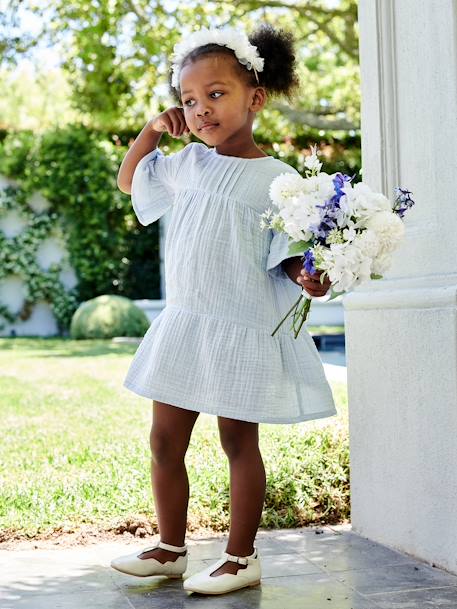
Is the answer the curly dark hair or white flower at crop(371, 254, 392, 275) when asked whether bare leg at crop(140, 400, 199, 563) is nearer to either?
white flower at crop(371, 254, 392, 275)

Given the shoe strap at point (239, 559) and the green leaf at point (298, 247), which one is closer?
the green leaf at point (298, 247)

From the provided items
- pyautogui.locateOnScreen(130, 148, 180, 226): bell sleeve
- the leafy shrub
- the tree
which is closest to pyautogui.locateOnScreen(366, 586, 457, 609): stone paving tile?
pyautogui.locateOnScreen(130, 148, 180, 226): bell sleeve

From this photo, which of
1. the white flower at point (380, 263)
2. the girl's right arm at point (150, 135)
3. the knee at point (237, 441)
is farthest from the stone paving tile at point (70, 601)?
the girl's right arm at point (150, 135)

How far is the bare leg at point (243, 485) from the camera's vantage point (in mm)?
2666

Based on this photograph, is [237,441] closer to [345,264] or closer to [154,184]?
[345,264]

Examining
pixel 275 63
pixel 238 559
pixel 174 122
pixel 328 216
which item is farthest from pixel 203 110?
pixel 238 559

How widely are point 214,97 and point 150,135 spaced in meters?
0.34

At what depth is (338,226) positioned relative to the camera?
2322 mm

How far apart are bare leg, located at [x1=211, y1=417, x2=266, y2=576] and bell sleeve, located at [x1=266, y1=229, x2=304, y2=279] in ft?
1.46

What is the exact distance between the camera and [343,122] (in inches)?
392

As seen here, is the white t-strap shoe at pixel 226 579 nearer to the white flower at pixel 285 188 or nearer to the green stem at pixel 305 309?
the green stem at pixel 305 309

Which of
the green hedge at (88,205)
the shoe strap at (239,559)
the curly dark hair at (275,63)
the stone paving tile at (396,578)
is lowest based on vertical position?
Result: the stone paving tile at (396,578)

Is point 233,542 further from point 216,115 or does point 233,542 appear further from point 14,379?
point 14,379

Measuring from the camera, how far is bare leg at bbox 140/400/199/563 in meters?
2.74
